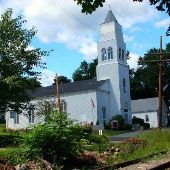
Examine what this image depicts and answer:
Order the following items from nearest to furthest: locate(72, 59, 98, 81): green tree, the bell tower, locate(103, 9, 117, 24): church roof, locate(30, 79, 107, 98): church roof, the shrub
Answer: the shrub < locate(30, 79, 107, 98): church roof < the bell tower < locate(103, 9, 117, 24): church roof < locate(72, 59, 98, 81): green tree

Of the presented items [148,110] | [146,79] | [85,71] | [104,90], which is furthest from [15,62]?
[85,71]

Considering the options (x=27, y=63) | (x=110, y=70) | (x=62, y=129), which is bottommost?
(x=62, y=129)

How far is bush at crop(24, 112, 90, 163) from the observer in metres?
16.2

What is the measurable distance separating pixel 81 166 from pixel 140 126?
52.7 meters

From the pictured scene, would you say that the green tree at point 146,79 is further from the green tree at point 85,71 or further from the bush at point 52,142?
the bush at point 52,142

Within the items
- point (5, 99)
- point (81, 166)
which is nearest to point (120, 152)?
point (81, 166)

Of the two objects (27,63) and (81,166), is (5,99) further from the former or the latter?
(81,166)

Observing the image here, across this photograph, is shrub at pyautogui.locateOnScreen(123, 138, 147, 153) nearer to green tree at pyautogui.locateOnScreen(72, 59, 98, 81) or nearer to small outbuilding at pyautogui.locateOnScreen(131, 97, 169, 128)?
small outbuilding at pyautogui.locateOnScreen(131, 97, 169, 128)

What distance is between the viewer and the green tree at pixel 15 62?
82.5 ft

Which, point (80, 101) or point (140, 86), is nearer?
point (80, 101)

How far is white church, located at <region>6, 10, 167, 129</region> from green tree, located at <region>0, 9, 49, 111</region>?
3752 cm

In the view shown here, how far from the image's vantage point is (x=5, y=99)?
993 inches

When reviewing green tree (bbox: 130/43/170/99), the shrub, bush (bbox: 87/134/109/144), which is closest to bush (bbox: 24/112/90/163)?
the shrub

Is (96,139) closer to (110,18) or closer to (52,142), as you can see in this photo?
(52,142)
